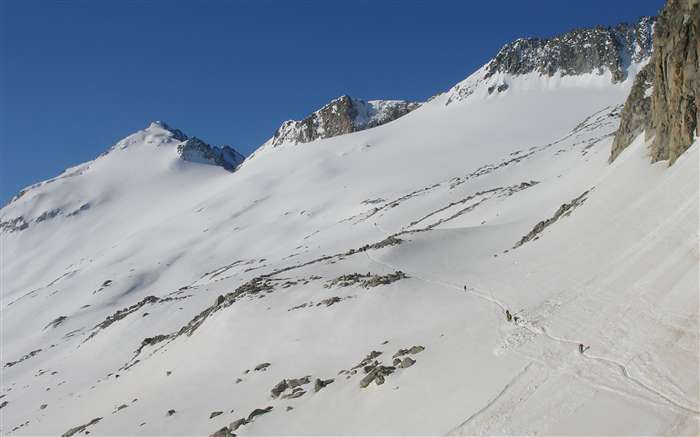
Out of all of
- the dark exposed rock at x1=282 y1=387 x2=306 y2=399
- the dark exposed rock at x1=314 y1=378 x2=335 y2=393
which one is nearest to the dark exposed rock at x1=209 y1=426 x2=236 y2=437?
the dark exposed rock at x1=282 y1=387 x2=306 y2=399

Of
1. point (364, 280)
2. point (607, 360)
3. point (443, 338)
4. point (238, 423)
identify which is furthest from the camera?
point (364, 280)

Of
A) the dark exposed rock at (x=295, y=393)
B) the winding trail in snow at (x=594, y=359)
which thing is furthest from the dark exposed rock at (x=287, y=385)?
the winding trail in snow at (x=594, y=359)

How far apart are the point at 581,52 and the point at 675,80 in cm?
15538

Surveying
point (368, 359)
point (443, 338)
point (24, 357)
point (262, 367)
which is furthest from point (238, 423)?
point (24, 357)

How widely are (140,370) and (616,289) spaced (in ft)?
89.7

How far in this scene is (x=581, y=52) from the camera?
165m

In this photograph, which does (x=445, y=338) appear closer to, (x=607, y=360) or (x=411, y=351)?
(x=411, y=351)

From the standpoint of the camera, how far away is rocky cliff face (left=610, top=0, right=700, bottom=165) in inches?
980

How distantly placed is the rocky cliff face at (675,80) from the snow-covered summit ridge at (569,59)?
137201 millimetres

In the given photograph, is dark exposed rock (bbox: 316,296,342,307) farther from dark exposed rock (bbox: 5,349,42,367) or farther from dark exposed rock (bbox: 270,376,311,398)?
dark exposed rock (bbox: 5,349,42,367)

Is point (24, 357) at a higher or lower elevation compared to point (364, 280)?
lower

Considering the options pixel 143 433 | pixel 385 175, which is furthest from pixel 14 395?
pixel 385 175

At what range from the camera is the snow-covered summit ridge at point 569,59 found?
157m

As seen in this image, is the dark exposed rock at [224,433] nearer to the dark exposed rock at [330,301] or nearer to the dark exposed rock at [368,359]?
the dark exposed rock at [368,359]
